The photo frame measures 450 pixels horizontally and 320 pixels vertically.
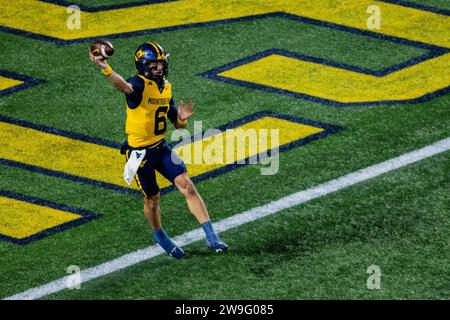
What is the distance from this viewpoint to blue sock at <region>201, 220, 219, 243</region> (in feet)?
38.3

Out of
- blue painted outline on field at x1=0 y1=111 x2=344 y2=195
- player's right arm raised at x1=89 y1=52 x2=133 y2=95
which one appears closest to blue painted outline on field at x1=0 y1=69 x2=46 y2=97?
blue painted outline on field at x1=0 y1=111 x2=344 y2=195

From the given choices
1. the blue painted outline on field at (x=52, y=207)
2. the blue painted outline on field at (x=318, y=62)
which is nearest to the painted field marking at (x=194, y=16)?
the blue painted outline on field at (x=318, y=62)

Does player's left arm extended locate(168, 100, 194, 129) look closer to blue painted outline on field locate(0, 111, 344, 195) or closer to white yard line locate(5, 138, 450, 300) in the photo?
white yard line locate(5, 138, 450, 300)

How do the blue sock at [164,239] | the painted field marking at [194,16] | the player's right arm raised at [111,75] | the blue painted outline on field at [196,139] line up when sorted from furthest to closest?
the painted field marking at [194,16]
the blue painted outline on field at [196,139]
the blue sock at [164,239]
the player's right arm raised at [111,75]

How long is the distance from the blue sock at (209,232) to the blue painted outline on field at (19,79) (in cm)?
427

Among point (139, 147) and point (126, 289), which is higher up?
point (139, 147)

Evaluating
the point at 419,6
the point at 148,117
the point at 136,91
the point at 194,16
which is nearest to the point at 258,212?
the point at 148,117

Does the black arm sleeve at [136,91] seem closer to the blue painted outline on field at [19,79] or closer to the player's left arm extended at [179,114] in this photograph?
the player's left arm extended at [179,114]

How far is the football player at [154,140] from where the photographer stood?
455 inches

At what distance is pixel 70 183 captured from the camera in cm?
A: 1319

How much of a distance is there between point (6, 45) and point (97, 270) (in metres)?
5.37

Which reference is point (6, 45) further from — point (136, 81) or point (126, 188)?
point (136, 81)
